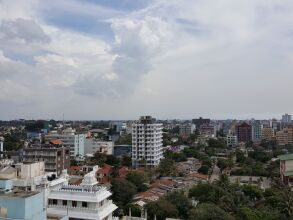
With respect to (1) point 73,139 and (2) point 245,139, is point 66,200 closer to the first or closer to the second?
(1) point 73,139

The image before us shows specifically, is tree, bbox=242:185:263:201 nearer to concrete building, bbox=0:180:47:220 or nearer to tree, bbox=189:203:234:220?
tree, bbox=189:203:234:220

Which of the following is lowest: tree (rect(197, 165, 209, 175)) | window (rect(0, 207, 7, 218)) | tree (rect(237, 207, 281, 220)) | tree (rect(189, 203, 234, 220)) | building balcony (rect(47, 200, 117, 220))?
tree (rect(197, 165, 209, 175))

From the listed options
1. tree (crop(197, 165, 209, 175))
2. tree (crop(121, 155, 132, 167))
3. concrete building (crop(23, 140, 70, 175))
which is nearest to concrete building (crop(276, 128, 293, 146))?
tree (crop(197, 165, 209, 175))

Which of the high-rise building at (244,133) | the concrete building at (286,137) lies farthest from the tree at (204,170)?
the high-rise building at (244,133)

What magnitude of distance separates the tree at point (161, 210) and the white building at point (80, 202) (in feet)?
33.9

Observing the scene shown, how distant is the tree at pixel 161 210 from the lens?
89.7 feet

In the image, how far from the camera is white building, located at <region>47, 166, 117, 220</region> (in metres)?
16.6

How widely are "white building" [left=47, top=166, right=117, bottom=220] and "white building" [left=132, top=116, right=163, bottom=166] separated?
4625cm

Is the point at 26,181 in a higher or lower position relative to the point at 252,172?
higher

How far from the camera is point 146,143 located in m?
64.8

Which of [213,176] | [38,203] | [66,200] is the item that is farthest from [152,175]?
[38,203]

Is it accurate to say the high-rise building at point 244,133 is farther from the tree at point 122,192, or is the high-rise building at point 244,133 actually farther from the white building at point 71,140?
the tree at point 122,192

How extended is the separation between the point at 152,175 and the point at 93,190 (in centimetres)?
3598

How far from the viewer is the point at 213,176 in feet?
191
